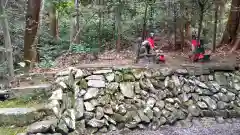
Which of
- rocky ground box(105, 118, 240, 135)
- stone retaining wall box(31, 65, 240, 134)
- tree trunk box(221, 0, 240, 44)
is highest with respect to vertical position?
tree trunk box(221, 0, 240, 44)

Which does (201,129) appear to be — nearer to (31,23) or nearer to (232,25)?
(232,25)

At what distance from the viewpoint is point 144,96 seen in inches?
216

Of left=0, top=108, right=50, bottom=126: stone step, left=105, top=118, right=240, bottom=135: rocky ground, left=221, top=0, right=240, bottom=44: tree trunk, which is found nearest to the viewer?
left=0, top=108, right=50, bottom=126: stone step

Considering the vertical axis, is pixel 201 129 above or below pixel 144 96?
below

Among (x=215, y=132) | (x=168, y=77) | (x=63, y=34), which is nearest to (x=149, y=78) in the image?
(x=168, y=77)

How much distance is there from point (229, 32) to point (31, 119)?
21.4ft

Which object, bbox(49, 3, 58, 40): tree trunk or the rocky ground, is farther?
bbox(49, 3, 58, 40): tree trunk

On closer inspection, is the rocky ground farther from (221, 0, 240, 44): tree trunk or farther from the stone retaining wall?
(221, 0, 240, 44): tree trunk

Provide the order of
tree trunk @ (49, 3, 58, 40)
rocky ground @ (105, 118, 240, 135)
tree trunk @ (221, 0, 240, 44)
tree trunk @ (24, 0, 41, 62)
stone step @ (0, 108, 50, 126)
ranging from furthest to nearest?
tree trunk @ (49, 3, 58, 40)
tree trunk @ (221, 0, 240, 44)
tree trunk @ (24, 0, 41, 62)
rocky ground @ (105, 118, 240, 135)
stone step @ (0, 108, 50, 126)

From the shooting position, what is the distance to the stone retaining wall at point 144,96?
4.93m

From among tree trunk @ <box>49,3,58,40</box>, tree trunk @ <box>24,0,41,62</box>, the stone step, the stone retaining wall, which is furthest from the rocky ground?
tree trunk @ <box>49,3,58,40</box>

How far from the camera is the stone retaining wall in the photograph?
4.93 meters

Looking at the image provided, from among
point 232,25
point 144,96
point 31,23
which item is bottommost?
point 144,96

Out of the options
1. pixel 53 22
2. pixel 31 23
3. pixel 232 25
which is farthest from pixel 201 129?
pixel 53 22
